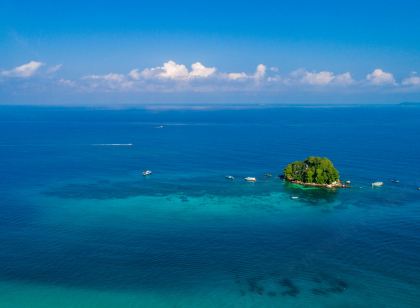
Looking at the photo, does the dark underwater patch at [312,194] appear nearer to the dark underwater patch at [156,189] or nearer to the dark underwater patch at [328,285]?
the dark underwater patch at [156,189]

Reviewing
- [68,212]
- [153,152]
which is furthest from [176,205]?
[153,152]

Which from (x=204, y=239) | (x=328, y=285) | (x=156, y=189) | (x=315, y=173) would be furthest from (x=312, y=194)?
(x=328, y=285)

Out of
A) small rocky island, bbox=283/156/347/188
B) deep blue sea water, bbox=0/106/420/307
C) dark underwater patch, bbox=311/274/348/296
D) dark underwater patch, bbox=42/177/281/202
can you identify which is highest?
small rocky island, bbox=283/156/347/188

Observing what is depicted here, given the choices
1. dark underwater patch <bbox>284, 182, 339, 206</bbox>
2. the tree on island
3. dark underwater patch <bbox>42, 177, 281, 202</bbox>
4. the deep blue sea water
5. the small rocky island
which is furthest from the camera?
the tree on island

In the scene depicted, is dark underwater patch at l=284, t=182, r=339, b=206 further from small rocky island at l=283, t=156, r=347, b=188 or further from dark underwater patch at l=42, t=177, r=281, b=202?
dark underwater patch at l=42, t=177, r=281, b=202

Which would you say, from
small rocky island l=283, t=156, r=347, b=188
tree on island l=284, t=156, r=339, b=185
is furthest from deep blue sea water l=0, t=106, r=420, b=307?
tree on island l=284, t=156, r=339, b=185

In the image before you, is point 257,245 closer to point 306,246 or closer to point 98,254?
point 306,246

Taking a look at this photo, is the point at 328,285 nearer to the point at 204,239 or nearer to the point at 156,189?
the point at 204,239
